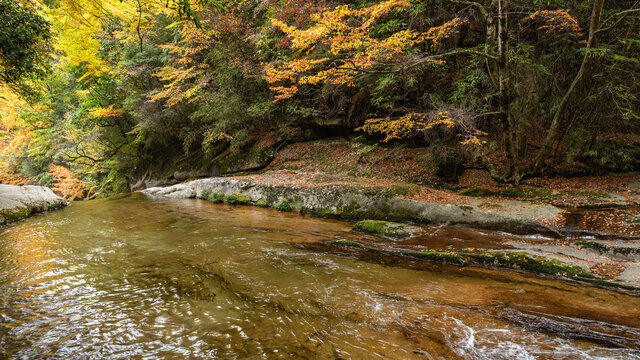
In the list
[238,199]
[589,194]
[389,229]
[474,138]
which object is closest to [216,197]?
[238,199]

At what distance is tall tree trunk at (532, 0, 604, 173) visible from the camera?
21.7ft

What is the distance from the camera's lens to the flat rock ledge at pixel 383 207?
5.78 m

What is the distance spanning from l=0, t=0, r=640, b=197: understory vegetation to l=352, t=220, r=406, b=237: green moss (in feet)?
10.6

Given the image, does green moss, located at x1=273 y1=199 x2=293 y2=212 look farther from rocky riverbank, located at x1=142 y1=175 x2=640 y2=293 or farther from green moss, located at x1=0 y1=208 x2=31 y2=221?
green moss, located at x1=0 y1=208 x2=31 y2=221

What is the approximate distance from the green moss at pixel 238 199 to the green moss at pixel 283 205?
5.44ft

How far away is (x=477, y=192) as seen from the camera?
26.6 feet

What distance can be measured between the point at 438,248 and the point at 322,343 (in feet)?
11.0

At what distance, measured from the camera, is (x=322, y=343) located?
99.7 inches

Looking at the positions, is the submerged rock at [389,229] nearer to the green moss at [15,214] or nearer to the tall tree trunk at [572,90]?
the tall tree trunk at [572,90]

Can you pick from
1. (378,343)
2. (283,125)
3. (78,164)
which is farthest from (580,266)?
(78,164)

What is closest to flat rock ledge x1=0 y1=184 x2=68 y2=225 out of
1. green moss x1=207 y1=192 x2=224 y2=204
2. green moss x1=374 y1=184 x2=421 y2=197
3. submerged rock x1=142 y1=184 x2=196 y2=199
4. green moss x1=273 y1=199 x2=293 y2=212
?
submerged rock x1=142 y1=184 x2=196 y2=199

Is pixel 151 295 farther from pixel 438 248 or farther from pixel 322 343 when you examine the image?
pixel 438 248

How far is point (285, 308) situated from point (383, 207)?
480cm

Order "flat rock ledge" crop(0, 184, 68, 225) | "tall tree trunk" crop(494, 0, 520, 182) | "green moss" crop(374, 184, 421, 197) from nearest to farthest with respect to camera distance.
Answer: "tall tree trunk" crop(494, 0, 520, 182) → "green moss" crop(374, 184, 421, 197) → "flat rock ledge" crop(0, 184, 68, 225)
